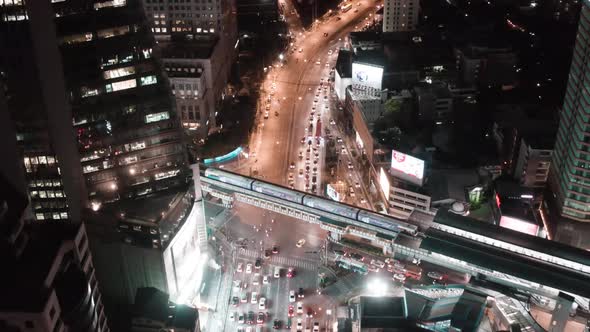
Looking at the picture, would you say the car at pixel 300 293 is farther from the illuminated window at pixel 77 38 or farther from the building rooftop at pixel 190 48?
the building rooftop at pixel 190 48

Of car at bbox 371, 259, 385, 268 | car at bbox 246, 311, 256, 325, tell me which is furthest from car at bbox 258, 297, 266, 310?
car at bbox 371, 259, 385, 268

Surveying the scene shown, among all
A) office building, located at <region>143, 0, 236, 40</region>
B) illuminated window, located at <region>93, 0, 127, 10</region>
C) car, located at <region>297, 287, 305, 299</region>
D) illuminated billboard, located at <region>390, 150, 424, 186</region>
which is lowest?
car, located at <region>297, 287, 305, 299</region>

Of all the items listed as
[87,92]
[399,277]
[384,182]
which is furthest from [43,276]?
[384,182]

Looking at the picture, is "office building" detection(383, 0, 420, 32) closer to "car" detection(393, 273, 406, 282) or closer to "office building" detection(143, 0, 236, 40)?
"office building" detection(143, 0, 236, 40)

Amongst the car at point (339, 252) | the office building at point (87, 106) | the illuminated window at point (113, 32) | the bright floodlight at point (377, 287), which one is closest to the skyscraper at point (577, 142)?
the bright floodlight at point (377, 287)

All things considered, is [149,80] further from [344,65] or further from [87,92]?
[344,65]

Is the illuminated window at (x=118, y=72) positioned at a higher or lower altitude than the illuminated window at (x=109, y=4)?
lower

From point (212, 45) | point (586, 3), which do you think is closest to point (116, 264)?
point (212, 45)
